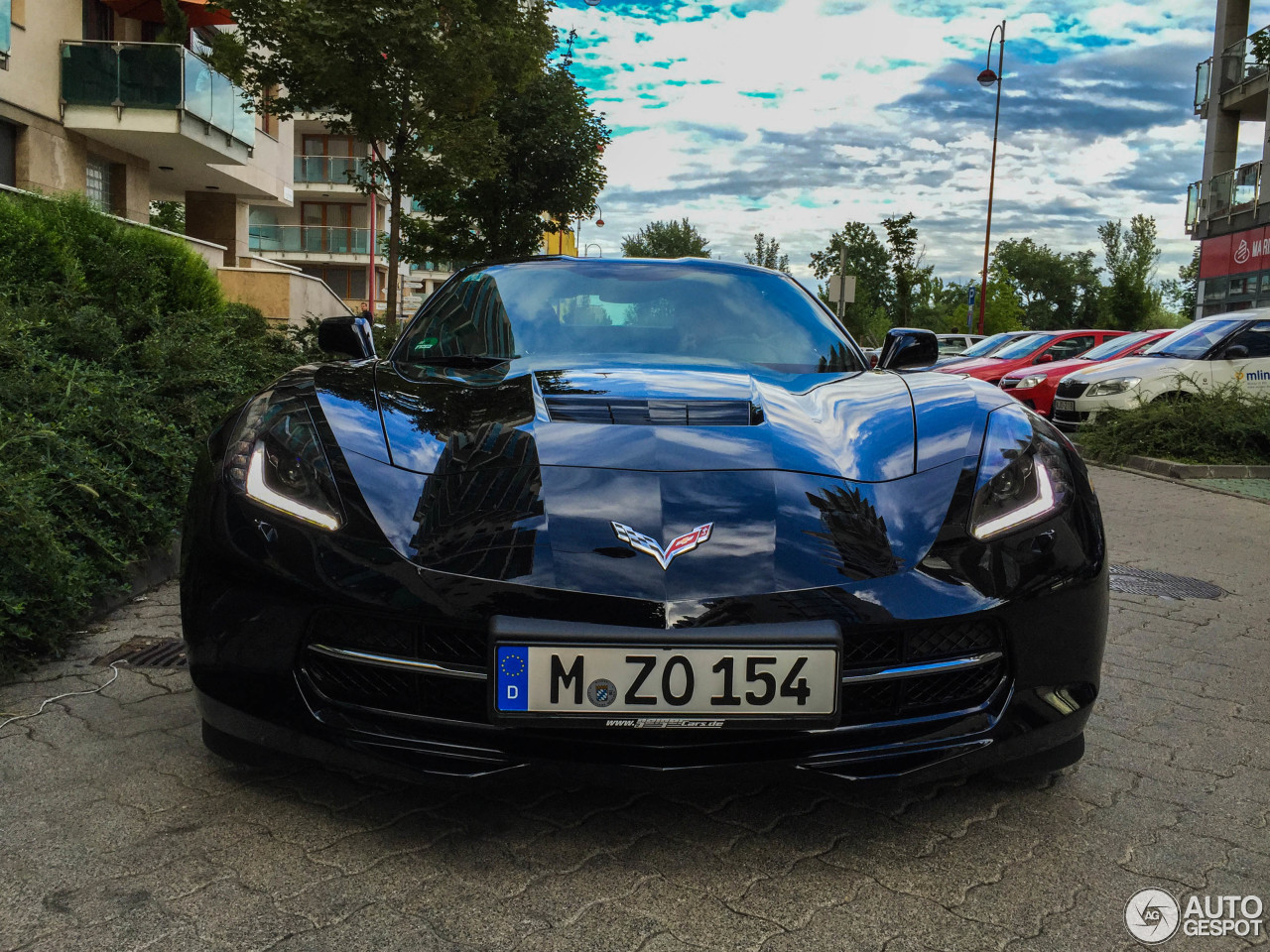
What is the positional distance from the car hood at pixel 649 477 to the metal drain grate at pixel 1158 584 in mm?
2509

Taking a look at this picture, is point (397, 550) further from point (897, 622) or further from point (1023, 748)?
point (1023, 748)

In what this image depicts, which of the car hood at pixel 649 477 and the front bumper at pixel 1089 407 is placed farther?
the front bumper at pixel 1089 407

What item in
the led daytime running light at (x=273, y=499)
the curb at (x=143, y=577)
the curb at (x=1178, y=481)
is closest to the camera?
the led daytime running light at (x=273, y=499)

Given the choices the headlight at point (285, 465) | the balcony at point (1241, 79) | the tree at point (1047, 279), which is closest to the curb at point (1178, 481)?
the headlight at point (285, 465)

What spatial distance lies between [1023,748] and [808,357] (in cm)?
160

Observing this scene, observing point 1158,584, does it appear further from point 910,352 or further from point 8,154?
point 8,154

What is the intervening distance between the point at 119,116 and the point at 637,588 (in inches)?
809

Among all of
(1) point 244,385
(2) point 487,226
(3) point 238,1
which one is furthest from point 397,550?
(2) point 487,226

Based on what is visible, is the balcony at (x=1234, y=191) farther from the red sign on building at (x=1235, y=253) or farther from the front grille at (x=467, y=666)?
the front grille at (x=467, y=666)

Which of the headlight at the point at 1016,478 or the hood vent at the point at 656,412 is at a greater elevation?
the hood vent at the point at 656,412

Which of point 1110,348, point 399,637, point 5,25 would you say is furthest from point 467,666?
point 5,25

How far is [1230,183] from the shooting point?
28.9 metres

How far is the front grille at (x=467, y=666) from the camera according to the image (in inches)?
77.5

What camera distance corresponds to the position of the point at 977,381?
120 inches
